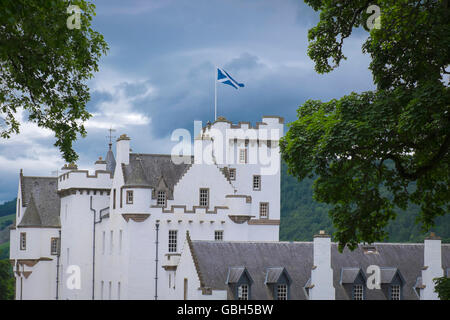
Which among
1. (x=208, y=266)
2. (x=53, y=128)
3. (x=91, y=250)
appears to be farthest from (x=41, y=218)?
(x=53, y=128)

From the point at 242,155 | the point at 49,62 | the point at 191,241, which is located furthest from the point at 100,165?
the point at 49,62

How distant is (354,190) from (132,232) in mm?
40895

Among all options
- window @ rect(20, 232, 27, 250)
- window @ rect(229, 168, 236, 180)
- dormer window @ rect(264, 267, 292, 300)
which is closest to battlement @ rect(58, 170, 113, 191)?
window @ rect(20, 232, 27, 250)

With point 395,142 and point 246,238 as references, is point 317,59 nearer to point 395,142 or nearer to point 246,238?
point 395,142

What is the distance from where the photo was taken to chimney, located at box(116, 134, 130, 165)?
63.4m

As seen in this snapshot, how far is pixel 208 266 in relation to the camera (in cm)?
4931

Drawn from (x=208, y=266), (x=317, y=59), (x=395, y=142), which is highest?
(x=317, y=59)

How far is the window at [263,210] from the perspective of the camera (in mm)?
69500

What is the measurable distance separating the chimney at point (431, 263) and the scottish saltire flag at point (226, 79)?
25.0 m

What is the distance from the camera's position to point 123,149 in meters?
63.4

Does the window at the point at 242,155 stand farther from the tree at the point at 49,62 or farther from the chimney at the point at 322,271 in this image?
the tree at the point at 49,62

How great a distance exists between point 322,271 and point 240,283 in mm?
5506

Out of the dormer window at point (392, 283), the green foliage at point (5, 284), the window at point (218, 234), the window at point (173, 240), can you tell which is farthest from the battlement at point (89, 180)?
the dormer window at point (392, 283)

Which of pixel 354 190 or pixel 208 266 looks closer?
pixel 354 190
